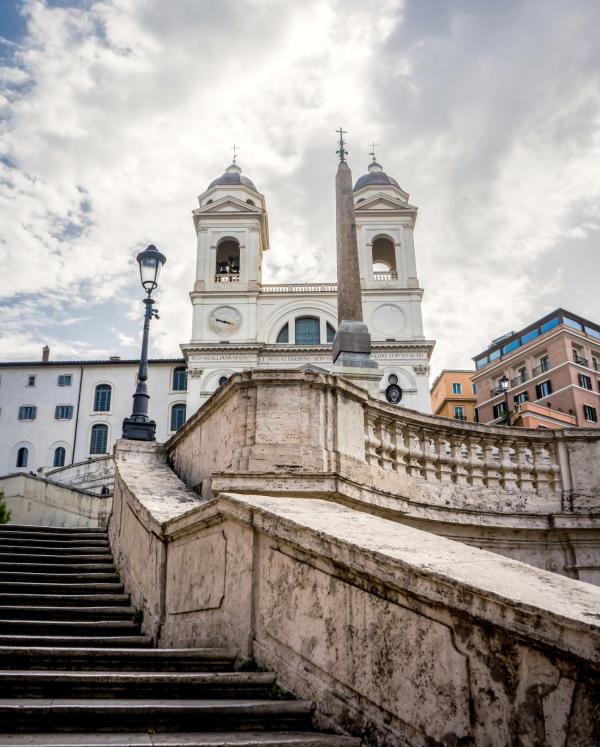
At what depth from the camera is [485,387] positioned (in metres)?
65.6

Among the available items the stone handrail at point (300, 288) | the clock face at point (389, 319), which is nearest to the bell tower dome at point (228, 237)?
the stone handrail at point (300, 288)

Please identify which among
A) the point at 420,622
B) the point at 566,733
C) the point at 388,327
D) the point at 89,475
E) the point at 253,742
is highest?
the point at 388,327

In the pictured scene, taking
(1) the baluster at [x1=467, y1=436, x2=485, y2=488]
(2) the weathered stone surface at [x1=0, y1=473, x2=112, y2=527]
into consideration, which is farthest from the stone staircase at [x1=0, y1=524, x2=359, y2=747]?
(2) the weathered stone surface at [x1=0, y1=473, x2=112, y2=527]

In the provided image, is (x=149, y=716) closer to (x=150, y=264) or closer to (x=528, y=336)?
(x=150, y=264)

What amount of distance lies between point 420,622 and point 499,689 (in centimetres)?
47

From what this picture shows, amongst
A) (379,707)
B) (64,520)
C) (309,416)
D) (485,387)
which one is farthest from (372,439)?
(485,387)

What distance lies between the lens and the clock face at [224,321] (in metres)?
45.2

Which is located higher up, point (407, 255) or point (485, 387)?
point (407, 255)

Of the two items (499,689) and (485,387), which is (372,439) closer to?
(499,689)

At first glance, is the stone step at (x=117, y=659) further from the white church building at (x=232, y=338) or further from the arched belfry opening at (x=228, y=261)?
the arched belfry opening at (x=228, y=261)

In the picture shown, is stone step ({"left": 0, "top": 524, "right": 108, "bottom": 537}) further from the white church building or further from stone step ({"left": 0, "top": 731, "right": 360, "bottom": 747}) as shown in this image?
the white church building

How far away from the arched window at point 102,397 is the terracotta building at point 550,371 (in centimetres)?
3103

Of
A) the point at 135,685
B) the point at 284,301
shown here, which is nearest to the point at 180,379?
the point at 284,301

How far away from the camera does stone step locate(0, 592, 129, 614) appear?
251 inches
